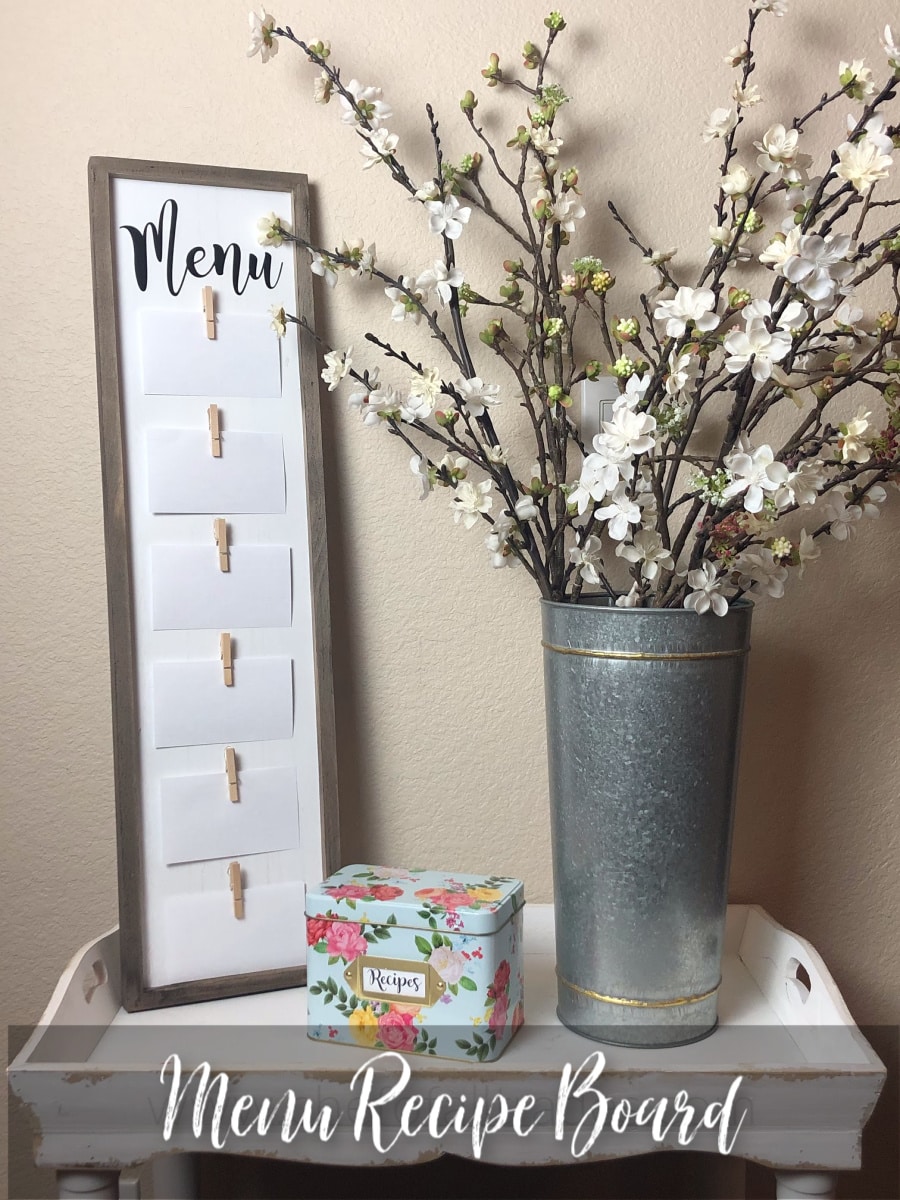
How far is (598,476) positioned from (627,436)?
4 centimetres

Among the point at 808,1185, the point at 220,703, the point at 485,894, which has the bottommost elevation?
the point at 808,1185

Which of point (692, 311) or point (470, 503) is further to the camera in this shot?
point (470, 503)

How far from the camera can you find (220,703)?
3.55ft

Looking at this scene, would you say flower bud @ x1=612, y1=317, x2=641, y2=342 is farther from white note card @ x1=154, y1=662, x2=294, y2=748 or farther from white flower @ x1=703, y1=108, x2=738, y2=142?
white note card @ x1=154, y1=662, x2=294, y2=748

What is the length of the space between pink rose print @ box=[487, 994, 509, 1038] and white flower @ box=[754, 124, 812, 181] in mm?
836

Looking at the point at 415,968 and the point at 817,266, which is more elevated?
the point at 817,266

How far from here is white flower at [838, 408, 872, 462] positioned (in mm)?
870

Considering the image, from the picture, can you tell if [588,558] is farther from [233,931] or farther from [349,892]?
[233,931]

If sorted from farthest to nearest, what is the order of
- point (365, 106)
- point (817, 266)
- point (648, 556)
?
point (365, 106), point (648, 556), point (817, 266)

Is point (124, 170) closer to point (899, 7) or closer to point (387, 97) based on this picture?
point (387, 97)

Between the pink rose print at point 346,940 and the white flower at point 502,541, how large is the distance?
1.25 feet

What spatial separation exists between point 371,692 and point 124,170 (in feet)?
2.13

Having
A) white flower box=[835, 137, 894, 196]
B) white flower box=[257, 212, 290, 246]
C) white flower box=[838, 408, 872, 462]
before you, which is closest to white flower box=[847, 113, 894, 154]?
white flower box=[835, 137, 894, 196]

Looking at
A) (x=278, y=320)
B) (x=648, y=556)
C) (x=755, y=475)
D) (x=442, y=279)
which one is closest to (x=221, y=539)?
(x=278, y=320)
